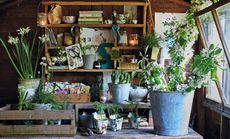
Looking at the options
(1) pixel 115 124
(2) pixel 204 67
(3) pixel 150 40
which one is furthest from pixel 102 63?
(2) pixel 204 67

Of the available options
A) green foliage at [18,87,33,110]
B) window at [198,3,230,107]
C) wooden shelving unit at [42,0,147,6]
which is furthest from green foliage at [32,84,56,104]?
window at [198,3,230,107]

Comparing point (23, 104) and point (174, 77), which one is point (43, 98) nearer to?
point (23, 104)

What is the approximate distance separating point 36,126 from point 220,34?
5.67ft

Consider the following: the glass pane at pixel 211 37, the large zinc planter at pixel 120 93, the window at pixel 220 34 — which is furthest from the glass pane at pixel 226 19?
the large zinc planter at pixel 120 93

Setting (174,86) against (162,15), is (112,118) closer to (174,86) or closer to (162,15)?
(174,86)

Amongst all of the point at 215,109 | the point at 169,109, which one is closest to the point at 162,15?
the point at 215,109

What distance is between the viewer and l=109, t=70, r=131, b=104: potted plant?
3.06m

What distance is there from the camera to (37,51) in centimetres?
403

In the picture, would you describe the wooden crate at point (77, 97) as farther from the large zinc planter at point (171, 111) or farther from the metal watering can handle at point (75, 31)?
the large zinc planter at point (171, 111)

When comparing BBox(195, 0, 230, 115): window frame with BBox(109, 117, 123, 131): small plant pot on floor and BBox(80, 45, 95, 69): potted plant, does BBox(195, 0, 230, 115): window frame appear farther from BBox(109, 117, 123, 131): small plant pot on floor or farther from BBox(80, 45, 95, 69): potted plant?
BBox(80, 45, 95, 69): potted plant

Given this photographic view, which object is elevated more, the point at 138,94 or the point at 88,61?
the point at 88,61

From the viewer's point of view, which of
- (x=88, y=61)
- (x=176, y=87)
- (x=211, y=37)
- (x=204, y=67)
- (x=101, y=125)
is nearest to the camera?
(x=204, y=67)

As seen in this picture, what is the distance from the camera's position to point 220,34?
2922 mm

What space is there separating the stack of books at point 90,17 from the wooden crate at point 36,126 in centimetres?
157
